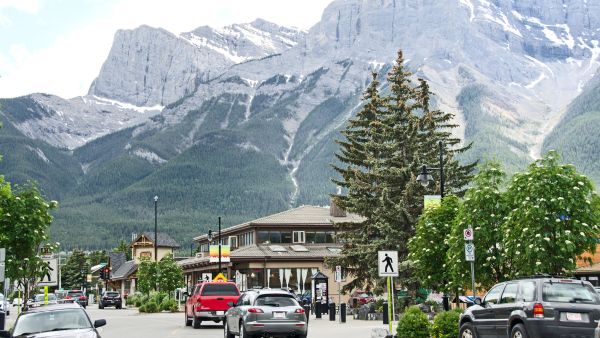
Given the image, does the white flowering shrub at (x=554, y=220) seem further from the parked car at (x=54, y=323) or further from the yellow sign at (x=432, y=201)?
the parked car at (x=54, y=323)

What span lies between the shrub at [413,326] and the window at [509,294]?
14.7 ft

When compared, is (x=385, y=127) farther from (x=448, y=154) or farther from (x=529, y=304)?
(x=529, y=304)

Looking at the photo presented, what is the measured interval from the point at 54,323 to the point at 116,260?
333 ft

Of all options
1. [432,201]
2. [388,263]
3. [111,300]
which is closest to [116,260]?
[111,300]

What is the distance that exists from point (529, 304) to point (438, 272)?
1491 cm

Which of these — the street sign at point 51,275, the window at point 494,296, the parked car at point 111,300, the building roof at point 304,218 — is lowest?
the parked car at point 111,300

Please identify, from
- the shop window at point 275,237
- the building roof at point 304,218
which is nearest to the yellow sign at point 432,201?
the building roof at point 304,218

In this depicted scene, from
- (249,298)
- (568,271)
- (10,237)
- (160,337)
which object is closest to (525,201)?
(568,271)

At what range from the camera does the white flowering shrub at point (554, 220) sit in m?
19.6

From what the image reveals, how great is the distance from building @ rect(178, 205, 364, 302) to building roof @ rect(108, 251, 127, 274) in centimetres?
4913

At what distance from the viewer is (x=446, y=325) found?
17.7m

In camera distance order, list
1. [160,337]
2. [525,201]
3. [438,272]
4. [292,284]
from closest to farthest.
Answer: [525,201]
[160,337]
[438,272]
[292,284]

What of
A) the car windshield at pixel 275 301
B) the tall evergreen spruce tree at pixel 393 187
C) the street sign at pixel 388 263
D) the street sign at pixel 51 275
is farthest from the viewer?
the tall evergreen spruce tree at pixel 393 187

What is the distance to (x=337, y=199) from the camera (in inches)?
1609
